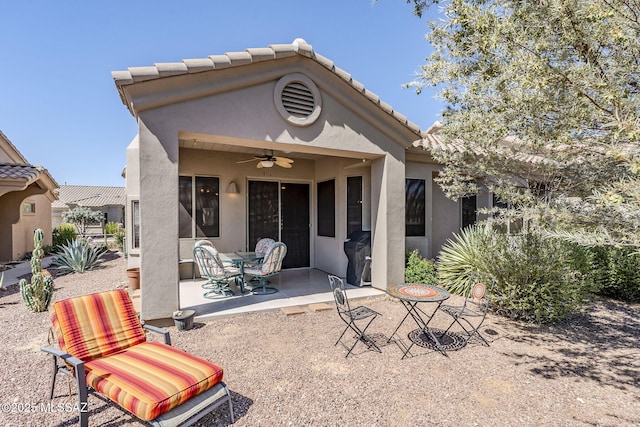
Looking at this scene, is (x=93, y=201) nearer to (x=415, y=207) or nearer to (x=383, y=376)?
(x=415, y=207)

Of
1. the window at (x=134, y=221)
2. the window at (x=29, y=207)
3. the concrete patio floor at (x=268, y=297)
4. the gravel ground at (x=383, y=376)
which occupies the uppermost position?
the window at (x=29, y=207)

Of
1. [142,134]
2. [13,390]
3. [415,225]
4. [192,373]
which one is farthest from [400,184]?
[13,390]

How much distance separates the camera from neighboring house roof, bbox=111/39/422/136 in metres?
4.93

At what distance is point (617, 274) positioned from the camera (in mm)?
7938

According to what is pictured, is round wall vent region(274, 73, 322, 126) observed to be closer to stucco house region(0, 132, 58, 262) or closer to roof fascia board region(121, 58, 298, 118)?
roof fascia board region(121, 58, 298, 118)

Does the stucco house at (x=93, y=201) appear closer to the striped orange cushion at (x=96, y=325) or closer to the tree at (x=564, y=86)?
the striped orange cushion at (x=96, y=325)

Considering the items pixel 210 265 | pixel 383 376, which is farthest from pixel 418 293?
pixel 210 265

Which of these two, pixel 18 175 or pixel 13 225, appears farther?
pixel 13 225

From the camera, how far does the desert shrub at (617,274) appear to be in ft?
25.3

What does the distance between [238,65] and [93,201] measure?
45.8 meters

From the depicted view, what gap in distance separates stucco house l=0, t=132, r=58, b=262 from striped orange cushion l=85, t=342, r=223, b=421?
1051 centimetres

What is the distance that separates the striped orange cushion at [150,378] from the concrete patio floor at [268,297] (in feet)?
8.14

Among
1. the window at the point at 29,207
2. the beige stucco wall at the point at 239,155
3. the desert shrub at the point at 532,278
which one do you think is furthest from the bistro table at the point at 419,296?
the window at the point at 29,207

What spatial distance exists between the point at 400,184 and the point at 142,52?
8.31 m
